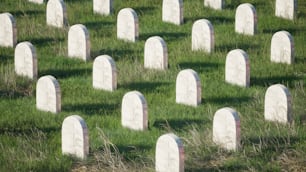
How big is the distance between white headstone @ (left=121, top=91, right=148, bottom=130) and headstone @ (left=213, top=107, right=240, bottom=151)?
886 mm

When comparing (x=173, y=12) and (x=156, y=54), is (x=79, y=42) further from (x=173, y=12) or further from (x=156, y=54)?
(x=173, y=12)

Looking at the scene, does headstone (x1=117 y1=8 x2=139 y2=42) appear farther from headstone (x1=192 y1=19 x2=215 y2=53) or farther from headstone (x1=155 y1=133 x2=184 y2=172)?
headstone (x1=155 y1=133 x2=184 y2=172)

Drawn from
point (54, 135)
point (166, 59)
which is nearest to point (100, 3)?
point (166, 59)

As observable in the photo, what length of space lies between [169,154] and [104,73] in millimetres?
2883

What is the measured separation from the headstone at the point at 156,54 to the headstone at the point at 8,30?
7.09ft

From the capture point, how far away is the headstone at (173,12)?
14.7m

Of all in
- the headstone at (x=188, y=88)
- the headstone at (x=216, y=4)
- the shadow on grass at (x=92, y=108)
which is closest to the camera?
the shadow on grass at (x=92, y=108)

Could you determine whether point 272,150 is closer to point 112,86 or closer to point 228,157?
point 228,157

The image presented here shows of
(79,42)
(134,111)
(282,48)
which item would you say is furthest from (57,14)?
(134,111)

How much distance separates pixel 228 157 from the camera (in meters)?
9.82

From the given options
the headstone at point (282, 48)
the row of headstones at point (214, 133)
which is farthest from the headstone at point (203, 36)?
the row of headstones at point (214, 133)

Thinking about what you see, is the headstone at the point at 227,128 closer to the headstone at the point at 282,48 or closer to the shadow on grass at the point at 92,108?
the shadow on grass at the point at 92,108

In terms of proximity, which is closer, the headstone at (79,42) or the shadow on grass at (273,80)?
the shadow on grass at (273,80)

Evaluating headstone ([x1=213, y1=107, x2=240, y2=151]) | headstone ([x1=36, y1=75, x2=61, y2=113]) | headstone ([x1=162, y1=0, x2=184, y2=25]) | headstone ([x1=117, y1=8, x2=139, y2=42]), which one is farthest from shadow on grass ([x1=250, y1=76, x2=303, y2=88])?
headstone ([x1=162, y1=0, x2=184, y2=25])
